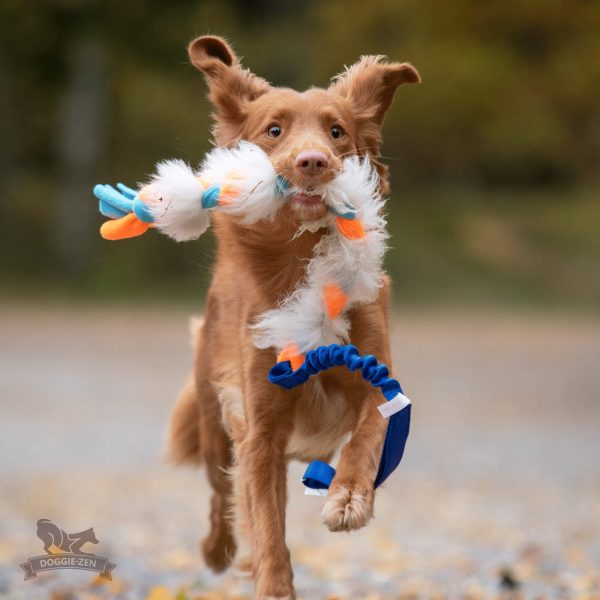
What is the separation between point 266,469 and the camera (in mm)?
4504

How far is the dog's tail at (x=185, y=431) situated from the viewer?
6336mm

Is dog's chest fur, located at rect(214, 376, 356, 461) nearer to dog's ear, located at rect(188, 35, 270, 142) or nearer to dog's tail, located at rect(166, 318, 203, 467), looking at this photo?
dog's ear, located at rect(188, 35, 270, 142)

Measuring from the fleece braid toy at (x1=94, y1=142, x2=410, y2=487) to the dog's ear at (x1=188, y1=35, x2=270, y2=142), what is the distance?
14.8 inches

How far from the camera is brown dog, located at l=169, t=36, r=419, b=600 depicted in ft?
13.9

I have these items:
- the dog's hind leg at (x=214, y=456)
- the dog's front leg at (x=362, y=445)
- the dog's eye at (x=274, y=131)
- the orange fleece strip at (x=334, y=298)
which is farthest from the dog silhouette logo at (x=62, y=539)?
the dog's eye at (x=274, y=131)

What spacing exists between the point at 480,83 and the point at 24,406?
20788 millimetres

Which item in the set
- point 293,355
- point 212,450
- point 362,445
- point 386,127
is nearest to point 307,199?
point 293,355

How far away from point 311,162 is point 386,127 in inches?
1112

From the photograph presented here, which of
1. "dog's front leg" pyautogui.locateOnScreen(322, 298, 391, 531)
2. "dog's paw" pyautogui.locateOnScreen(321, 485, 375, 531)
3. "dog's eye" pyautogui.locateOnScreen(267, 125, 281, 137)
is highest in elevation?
"dog's eye" pyautogui.locateOnScreen(267, 125, 281, 137)

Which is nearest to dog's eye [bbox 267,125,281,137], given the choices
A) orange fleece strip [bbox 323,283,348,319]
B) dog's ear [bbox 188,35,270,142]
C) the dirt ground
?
dog's ear [bbox 188,35,270,142]

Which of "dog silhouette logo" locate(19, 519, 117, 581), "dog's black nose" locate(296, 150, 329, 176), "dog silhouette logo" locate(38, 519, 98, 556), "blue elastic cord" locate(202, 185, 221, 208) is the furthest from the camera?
"dog silhouette logo" locate(38, 519, 98, 556)

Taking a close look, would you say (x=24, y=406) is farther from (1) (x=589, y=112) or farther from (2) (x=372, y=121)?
(1) (x=589, y=112)

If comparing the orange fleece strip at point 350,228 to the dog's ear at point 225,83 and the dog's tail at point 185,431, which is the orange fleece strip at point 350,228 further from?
the dog's tail at point 185,431

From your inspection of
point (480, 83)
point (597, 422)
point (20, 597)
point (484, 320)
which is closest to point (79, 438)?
point (597, 422)
